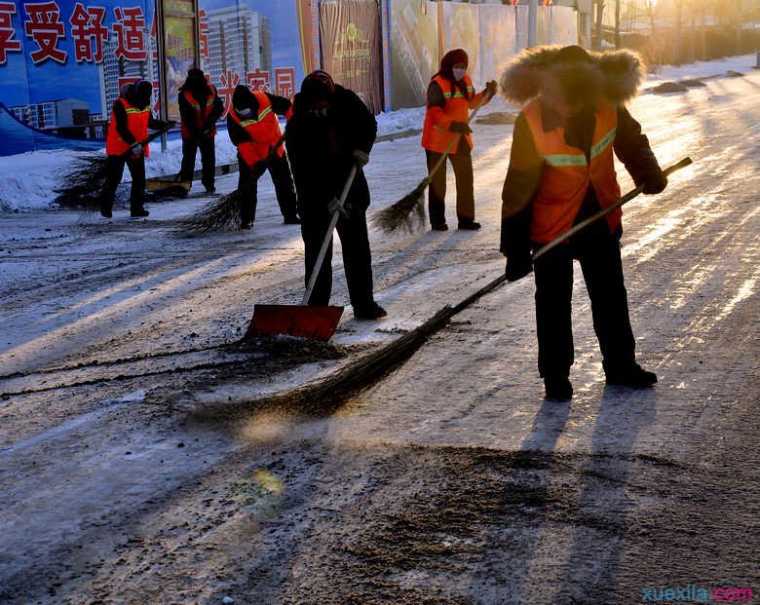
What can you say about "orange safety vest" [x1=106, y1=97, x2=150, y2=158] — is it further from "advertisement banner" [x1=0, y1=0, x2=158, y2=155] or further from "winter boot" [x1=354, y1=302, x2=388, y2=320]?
"winter boot" [x1=354, y1=302, x2=388, y2=320]

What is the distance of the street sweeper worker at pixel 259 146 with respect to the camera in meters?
12.0

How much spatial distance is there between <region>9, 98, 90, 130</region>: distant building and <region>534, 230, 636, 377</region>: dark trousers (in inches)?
502

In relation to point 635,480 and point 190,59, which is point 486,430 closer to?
point 635,480

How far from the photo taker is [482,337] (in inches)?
267

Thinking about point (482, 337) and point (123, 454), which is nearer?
point (123, 454)

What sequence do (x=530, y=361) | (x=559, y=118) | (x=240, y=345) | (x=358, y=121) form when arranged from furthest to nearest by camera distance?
(x=358, y=121) < (x=240, y=345) < (x=530, y=361) < (x=559, y=118)

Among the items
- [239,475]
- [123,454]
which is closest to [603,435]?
[239,475]

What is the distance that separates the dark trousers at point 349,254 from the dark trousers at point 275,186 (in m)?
4.35

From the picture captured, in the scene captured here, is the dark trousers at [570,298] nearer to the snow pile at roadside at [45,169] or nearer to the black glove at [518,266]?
the black glove at [518,266]

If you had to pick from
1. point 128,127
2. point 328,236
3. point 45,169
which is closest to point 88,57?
point 45,169

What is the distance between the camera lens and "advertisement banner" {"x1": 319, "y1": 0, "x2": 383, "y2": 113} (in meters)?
25.5

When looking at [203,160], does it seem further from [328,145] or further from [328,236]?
[328,236]

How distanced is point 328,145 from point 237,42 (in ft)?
51.0

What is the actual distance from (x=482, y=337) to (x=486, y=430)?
1.67m
